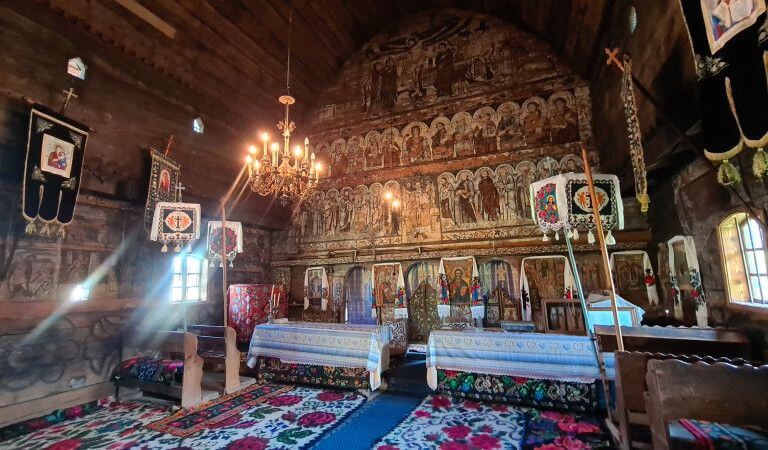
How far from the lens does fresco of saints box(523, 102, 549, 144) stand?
8469 mm

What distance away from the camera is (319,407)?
5039mm

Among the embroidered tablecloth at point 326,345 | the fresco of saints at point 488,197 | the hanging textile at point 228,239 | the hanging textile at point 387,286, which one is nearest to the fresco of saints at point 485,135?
the fresco of saints at point 488,197

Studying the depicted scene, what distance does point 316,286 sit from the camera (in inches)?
401

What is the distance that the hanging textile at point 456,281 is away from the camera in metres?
8.46

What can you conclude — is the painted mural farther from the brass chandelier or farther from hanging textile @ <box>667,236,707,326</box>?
the brass chandelier

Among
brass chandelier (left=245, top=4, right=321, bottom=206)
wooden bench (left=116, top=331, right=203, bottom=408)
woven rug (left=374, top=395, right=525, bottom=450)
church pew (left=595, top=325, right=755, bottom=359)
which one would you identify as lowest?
woven rug (left=374, top=395, right=525, bottom=450)

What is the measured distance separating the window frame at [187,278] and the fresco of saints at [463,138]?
7.55 metres

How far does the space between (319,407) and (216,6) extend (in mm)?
8394

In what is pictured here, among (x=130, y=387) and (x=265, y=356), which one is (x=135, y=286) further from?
(x=265, y=356)

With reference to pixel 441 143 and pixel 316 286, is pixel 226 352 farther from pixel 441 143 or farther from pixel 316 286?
pixel 441 143

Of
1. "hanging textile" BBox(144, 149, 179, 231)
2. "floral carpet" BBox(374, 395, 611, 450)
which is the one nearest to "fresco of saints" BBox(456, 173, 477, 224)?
"floral carpet" BBox(374, 395, 611, 450)

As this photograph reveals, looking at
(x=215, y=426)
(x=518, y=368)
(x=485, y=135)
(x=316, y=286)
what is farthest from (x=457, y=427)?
(x=485, y=135)

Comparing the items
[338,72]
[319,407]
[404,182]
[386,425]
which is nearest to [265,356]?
[319,407]

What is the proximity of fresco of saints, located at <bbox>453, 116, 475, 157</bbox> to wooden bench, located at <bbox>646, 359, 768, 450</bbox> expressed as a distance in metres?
7.33
